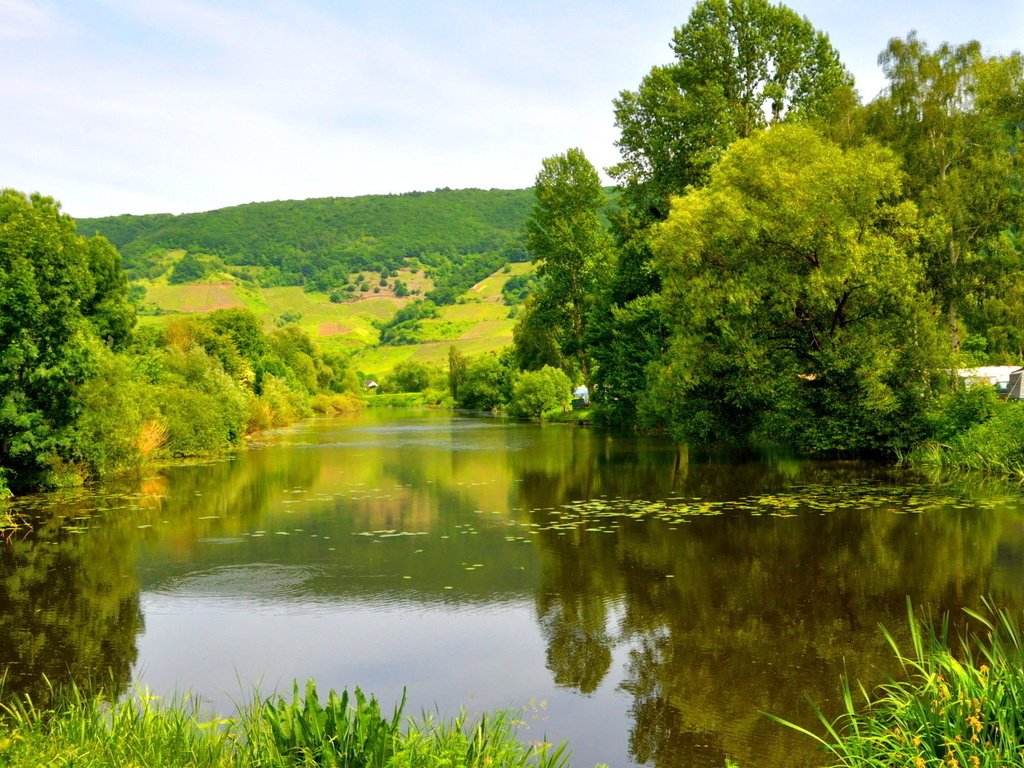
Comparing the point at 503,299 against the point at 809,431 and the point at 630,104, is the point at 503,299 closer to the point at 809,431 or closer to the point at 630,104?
the point at 630,104

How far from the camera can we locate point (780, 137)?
2967 centimetres

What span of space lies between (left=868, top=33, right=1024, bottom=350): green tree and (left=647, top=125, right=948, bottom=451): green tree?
1.46m

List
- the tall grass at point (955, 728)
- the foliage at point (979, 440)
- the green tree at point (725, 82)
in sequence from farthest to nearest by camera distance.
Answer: the green tree at point (725, 82) → the foliage at point (979, 440) → the tall grass at point (955, 728)

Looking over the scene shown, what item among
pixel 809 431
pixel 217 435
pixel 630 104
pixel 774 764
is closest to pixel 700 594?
pixel 774 764

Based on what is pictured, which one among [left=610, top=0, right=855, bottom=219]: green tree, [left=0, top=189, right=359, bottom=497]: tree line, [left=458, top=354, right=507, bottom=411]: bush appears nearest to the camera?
[left=0, top=189, right=359, bottom=497]: tree line

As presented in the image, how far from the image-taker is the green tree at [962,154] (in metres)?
29.7


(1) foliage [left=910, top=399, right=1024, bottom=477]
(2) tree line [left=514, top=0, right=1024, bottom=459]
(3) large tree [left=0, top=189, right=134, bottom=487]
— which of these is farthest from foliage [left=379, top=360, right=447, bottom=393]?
(3) large tree [left=0, top=189, right=134, bottom=487]

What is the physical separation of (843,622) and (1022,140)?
86.5ft

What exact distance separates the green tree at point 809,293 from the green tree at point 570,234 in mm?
25895

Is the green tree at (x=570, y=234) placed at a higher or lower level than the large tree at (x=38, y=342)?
higher

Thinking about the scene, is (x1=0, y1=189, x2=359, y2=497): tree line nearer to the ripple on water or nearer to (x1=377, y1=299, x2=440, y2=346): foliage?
the ripple on water

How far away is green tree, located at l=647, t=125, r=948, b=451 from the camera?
27422mm

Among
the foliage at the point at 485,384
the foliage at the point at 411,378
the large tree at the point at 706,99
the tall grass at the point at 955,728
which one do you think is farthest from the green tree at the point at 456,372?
the tall grass at the point at 955,728

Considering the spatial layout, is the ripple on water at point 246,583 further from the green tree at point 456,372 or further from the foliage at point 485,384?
the green tree at point 456,372
